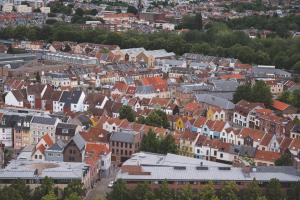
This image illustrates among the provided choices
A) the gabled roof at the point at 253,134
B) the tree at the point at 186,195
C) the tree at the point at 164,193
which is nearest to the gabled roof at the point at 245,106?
the gabled roof at the point at 253,134

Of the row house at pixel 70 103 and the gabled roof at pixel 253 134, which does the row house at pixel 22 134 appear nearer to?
the row house at pixel 70 103

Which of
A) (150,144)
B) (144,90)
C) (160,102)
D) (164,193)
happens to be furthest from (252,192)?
(144,90)

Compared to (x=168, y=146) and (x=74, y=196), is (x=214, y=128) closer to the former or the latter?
(x=168, y=146)

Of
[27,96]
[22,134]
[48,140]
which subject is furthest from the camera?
[27,96]

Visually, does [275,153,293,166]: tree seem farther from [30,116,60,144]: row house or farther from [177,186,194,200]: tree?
[30,116,60,144]: row house

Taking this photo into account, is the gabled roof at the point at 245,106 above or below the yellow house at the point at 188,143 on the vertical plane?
above

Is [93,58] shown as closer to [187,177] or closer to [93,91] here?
[93,91]

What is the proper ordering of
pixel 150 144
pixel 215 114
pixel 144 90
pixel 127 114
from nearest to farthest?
pixel 150 144 → pixel 127 114 → pixel 215 114 → pixel 144 90
